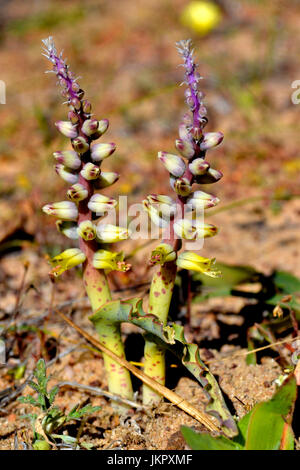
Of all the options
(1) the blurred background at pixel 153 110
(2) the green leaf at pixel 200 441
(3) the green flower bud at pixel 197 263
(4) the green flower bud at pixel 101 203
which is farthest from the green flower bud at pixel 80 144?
(1) the blurred background at pixel 153 110

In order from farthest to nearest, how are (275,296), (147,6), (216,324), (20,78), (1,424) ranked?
(147,6)
(20,78)
(216,324)
(275,296)
(1,424)

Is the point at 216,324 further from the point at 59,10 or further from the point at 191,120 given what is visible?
the point at 59,10

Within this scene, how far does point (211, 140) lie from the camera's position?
6.77 feet

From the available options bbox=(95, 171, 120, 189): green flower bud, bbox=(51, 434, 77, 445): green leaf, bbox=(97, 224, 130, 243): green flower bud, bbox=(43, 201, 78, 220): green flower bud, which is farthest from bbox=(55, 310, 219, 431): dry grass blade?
bbox=(95, 171, 120, 189): green flower bud

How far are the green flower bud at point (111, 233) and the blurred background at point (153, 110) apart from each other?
1.45m

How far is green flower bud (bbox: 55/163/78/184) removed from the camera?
2197mm

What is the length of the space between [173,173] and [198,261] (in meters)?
0.39

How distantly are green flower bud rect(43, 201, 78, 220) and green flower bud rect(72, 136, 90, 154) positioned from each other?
0.27 meters

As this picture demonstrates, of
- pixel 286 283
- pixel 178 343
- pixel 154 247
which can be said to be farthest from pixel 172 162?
pixel 154 247

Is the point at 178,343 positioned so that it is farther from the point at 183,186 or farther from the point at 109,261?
the point at 183,186

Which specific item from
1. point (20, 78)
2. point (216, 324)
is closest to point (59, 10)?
point (20, 78)

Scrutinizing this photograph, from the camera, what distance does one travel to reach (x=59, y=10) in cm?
932

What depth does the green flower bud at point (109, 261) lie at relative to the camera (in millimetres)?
2273

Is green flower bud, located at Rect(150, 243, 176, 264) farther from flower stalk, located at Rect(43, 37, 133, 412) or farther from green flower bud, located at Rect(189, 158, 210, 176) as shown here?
green flower bud, located at Rect(189, 158, 210, 176)
